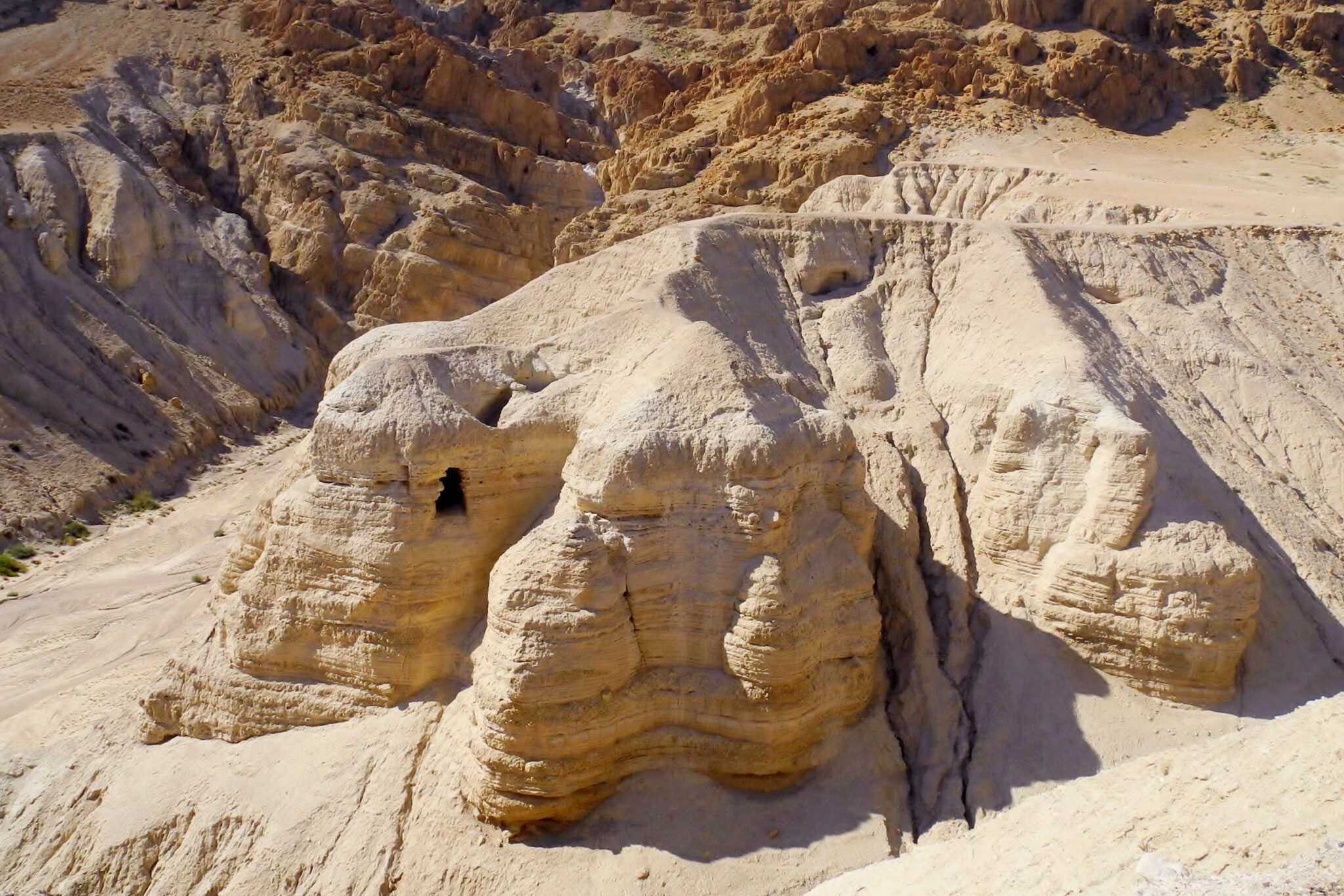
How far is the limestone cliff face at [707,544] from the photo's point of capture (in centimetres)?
998

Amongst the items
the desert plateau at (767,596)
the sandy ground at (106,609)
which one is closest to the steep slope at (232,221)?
the sandy ground at (106,609)

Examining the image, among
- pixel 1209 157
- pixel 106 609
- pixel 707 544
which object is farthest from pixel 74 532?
pixel 1209 157

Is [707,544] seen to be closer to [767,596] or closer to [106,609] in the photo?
[767,596]

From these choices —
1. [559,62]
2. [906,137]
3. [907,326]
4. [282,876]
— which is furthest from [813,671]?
[559,62]

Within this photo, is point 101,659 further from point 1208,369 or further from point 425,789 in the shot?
point 1208,369

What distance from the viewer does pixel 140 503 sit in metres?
25.7

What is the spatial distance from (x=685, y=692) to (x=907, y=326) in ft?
26.5

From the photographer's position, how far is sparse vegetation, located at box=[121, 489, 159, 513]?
25.5 meters

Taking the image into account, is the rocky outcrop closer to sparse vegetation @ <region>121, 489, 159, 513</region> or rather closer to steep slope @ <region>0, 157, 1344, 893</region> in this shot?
sparse vegetation @ <region>121, 489, 159, 513</region>

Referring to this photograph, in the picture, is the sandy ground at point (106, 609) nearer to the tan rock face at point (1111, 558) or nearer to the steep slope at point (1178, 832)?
the tan rock face at point (1111, 558)

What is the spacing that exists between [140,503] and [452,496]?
17.8 metres

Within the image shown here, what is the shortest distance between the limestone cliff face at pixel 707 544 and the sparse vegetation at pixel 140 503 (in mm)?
14347

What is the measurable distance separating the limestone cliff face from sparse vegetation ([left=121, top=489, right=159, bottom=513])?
14.3 metres

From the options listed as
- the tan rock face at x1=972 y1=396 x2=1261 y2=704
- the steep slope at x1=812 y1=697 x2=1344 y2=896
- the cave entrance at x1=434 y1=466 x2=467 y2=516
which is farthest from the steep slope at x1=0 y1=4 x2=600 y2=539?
the steep slope at x1=812 y1=697 x2=1344 y2=896
